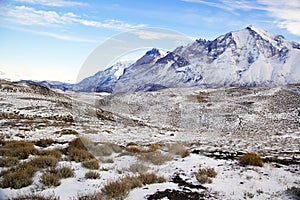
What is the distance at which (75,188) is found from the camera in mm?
7871

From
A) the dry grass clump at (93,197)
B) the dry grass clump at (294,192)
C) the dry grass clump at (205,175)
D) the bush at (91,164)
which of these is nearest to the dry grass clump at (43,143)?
the bush at (91,164)

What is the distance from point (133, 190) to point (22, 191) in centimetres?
312

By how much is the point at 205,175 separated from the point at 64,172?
15.7 feet

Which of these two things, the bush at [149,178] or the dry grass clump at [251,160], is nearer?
A: the bush at [149,178]

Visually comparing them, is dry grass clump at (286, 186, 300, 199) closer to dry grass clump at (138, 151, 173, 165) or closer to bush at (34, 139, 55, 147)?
dry grass clump at (138, 151, 173, 165)

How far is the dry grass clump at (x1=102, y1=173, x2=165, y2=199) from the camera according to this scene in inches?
289

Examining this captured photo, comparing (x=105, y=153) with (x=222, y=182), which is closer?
(x=222, y=182)

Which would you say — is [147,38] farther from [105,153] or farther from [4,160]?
[4,160]

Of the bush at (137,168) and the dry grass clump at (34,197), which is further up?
the dry grass clump at (34,197)

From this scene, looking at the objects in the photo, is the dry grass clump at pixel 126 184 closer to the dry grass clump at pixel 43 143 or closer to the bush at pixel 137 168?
the bush at pixel 137 168

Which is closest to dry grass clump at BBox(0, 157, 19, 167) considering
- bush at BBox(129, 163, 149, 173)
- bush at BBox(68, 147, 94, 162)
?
bush at BBox(68, 147, 94, 162)

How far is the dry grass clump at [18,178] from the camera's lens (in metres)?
7.80

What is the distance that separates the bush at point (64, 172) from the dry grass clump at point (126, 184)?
5.77 feet

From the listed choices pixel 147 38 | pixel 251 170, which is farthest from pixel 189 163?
pixel 147 38
